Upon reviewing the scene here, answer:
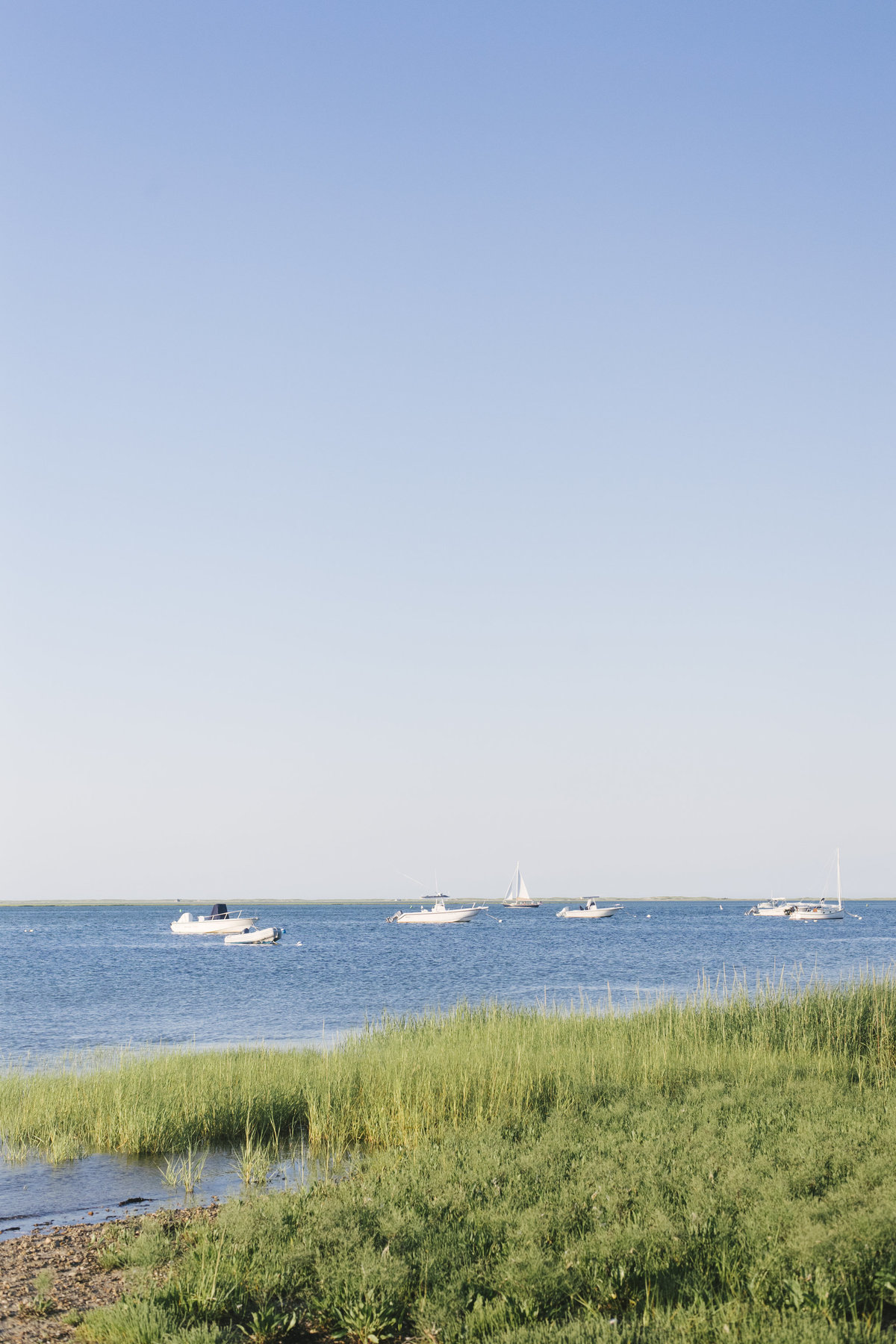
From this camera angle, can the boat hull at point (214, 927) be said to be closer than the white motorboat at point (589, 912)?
Yes

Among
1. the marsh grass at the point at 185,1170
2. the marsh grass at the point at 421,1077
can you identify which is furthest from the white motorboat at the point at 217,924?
the marsh grass at the point at 185,1170

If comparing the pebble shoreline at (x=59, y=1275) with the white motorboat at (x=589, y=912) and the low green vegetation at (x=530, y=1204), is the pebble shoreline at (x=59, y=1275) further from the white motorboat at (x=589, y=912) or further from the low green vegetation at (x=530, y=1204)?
the white motorboat at (x=589, y=912)

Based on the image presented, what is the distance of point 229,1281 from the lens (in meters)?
7.28

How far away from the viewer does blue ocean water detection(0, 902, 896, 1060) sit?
Answer: 1355 inches

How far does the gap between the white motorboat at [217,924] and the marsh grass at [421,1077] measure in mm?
89726

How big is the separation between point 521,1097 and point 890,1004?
935cm

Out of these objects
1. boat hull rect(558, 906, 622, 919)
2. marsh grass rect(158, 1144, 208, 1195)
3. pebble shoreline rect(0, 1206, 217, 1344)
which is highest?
pebble shoreline rect(0, 1206, 217, 1344)

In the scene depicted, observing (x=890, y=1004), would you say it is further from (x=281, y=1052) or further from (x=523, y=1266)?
(x=523, y=1266)

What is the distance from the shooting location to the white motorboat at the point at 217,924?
106750mm

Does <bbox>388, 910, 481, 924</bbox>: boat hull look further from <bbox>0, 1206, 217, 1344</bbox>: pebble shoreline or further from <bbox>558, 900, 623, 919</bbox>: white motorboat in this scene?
<bbox>0, 1206, 217, 1344</bbox>: pebble shoreline

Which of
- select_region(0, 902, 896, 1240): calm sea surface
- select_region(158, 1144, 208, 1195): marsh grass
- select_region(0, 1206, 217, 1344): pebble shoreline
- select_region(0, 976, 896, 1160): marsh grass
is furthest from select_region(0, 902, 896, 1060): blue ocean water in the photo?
select_region(0, 1206, 217, 1344): pebble shoreline

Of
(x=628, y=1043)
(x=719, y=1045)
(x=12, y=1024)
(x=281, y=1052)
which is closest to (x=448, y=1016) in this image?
(x=281, y=1052)

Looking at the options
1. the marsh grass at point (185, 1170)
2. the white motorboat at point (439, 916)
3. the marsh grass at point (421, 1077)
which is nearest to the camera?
the marsh grass at point (185, 1170)

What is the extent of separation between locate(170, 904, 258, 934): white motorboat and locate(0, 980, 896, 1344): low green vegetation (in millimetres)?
93184
